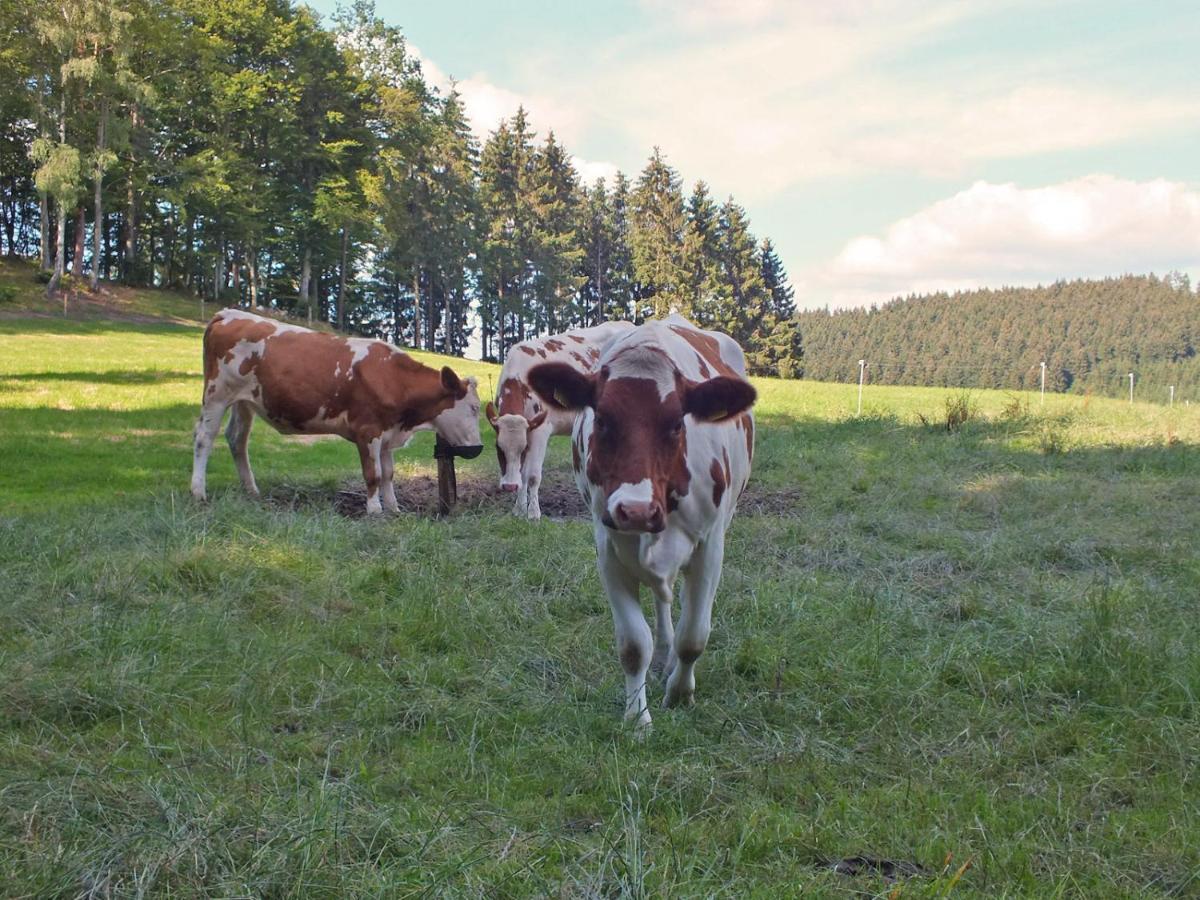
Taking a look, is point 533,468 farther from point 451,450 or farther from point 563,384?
point 563,384

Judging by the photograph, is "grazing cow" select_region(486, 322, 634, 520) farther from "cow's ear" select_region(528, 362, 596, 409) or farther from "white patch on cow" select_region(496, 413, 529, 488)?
"cow's ear" select_region(528, 362, 596, 409)

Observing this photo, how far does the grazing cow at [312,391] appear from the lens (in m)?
10.8

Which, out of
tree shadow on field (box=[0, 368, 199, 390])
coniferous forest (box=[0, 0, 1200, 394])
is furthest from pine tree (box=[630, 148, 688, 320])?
tree shadow on field (box=[0, 368, 199, 390])

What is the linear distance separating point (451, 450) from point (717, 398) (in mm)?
6705

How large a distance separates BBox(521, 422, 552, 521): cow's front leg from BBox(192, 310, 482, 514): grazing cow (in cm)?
84

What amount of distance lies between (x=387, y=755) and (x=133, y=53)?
47.1 metres

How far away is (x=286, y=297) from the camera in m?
54.0

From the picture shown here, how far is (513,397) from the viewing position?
1095 cm

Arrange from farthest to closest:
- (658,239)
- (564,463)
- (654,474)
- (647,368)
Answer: (658,239), (564,463), (647,368), (654,474)

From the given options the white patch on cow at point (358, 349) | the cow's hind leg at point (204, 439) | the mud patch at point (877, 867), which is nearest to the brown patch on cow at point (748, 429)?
the mud patch at point (877, 867)

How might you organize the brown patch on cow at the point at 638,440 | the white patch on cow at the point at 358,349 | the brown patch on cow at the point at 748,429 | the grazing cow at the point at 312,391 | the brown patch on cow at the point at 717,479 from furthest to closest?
the white patch on cow at the point at 358,349
the grazing cow at the point at 312,391
the brown patch on cow at the point at 748,429
the brown patch on cow at the point at 717,479
the brown patch on cow at the point at 638,440

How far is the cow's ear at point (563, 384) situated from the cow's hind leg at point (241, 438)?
747 centimetres

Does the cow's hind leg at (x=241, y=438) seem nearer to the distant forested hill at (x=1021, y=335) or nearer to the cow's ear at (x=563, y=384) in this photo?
the cow's ear at (x=563, y=384)

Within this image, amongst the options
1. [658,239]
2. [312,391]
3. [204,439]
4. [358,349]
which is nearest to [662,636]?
[312,391]
